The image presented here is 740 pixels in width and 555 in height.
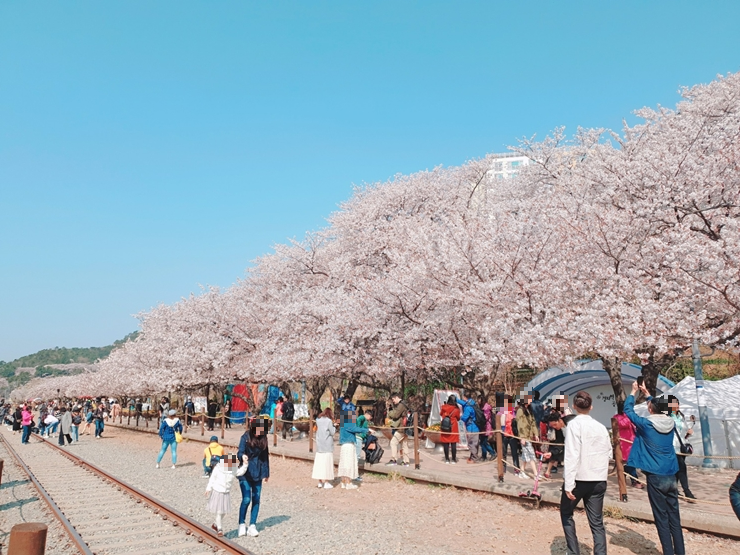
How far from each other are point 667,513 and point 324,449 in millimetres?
7706

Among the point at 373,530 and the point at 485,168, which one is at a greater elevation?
the point at 485,168

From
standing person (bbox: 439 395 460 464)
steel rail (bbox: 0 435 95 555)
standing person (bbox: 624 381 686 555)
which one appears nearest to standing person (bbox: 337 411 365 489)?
standing person (bbox: 439 395 460 464)

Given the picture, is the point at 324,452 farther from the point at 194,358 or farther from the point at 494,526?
the point at 194,358

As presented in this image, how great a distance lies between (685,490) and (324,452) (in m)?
7.18

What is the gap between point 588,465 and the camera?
5734 millimetres

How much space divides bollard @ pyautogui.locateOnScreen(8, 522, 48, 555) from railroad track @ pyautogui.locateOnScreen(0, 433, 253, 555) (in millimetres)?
4122

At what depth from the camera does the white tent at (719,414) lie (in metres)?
12.7

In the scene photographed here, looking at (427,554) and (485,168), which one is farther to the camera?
(485,168)

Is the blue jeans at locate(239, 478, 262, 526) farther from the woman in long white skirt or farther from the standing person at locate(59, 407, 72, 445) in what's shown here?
the standing person at locate(59, 407, 72, 445)

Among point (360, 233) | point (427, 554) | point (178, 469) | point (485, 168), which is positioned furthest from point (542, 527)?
point (485, 168)

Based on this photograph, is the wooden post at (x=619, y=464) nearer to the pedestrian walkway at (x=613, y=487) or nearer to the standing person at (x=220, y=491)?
the pedestrian walkway at (x=613, y=487)

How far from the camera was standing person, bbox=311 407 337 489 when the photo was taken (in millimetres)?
11961

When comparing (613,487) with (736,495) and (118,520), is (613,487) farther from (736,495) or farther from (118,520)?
(118,520)

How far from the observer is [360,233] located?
29156mm
